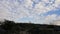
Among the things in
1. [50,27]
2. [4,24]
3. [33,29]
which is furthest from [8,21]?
[50,27]

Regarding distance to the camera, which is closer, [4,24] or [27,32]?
[27,32]

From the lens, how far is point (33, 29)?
19.2 m

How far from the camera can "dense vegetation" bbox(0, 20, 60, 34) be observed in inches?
740

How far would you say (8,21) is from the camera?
20859 mm

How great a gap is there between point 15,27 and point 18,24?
0.99 meters

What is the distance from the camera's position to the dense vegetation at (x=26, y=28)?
61.7ft

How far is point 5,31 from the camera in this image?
18.7 meters

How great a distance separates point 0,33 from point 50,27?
17.4 ft

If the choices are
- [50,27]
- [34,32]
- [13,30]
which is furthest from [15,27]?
[50,27]

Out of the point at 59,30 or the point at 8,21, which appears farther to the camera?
the point at 8,21

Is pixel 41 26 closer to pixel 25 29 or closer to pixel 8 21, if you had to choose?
pixel 25 29

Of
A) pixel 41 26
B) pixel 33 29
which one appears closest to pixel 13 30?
pixel 33 29

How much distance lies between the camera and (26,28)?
63.4 feet

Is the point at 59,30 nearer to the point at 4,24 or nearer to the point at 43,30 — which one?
the point at 43,30
